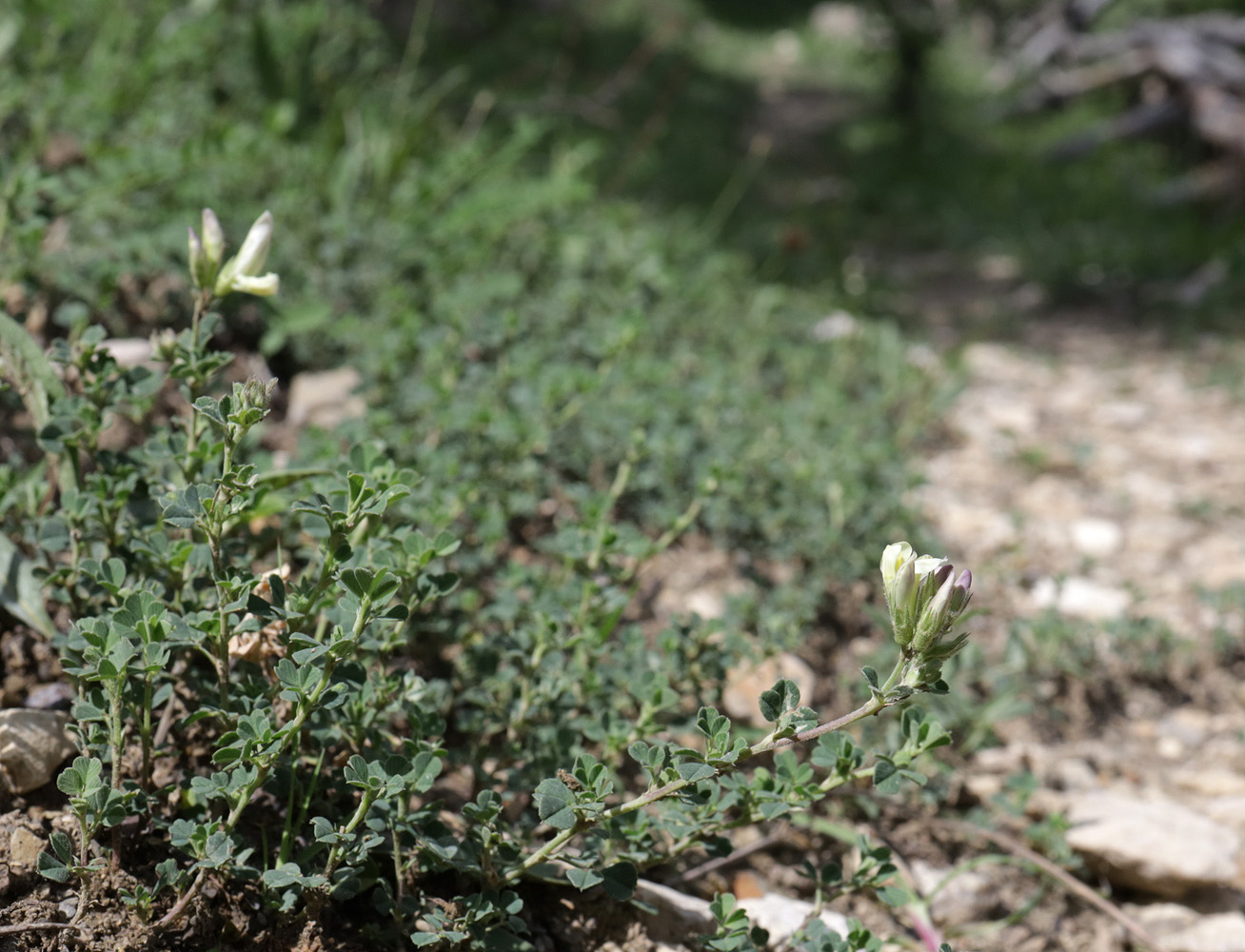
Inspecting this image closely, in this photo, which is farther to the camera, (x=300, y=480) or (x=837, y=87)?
(x=837, y=87)

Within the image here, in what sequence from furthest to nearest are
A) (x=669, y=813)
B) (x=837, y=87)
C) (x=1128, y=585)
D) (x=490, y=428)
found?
(x=837, y=87)
(x=1128, y=585)
(x=490, y=428)
(x=669, y=813)

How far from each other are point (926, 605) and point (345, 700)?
2.39 feet

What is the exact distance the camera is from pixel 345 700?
54.9 inches

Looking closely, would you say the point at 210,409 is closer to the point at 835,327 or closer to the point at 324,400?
the point at 324,400

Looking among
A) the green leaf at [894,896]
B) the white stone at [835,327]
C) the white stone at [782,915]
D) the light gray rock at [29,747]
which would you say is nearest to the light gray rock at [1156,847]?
the white stone at [782,915]

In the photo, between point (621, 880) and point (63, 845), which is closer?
point (63, 845)

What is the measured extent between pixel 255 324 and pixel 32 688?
1.56 metres

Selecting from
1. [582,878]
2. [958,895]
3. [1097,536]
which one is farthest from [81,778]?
[1097,536]

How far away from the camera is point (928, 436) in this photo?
12.8 ft

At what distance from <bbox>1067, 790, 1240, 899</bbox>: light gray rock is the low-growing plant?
72 centimetres

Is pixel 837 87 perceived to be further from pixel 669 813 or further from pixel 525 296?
pixel 669 813

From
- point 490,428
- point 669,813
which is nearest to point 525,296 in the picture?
point 490,428

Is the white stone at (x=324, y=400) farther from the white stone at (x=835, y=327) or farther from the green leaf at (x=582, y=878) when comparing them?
the white stone at (x=835, y=327)

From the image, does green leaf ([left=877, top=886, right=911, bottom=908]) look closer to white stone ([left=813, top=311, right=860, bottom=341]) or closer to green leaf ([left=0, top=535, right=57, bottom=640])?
green leaf ([left=0, top=535, right=57, bottom=640])
